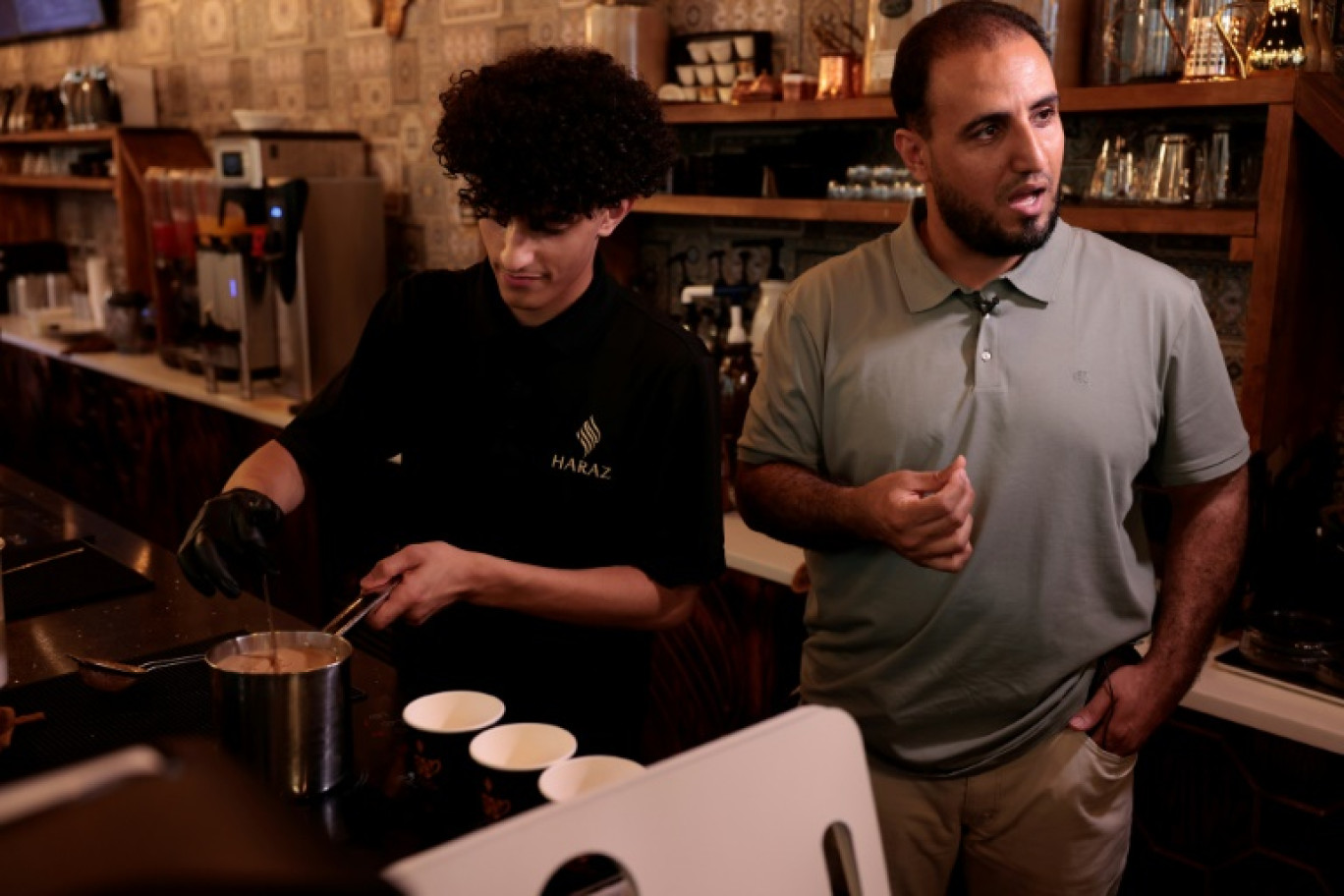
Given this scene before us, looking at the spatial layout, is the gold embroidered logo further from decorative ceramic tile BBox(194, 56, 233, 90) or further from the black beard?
decorative ceramic tile BBox(194, 56, 233, 90)

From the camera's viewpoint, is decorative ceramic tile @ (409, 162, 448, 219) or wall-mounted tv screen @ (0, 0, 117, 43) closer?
decorative ceramic tile @ (409, 162, 448, 219)

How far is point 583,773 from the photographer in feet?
3.76

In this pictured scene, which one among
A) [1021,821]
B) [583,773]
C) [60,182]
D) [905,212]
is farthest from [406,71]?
[583,773]

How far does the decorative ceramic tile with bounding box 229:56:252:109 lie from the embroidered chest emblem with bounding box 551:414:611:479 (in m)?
4.35

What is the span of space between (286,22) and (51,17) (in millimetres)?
2332

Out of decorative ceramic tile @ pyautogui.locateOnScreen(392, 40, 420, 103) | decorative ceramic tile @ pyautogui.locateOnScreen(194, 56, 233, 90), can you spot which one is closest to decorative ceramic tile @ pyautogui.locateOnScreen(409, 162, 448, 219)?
decorative ceramic tile @ pyautogui.locateOnScreen(392, 40, 420, 103)

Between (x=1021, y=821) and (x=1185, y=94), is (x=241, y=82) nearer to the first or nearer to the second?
(x=1185, y=94)

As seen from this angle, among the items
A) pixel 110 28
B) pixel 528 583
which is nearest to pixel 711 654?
pixel 528 583

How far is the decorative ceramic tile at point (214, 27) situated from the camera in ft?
18.2

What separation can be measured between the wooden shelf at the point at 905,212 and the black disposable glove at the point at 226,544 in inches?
52.3

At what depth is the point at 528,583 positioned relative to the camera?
1.62 meters

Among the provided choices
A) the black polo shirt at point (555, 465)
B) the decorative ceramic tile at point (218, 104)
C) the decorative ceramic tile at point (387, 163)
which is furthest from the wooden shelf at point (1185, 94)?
the decorative ceramic tile at point (218, 104)

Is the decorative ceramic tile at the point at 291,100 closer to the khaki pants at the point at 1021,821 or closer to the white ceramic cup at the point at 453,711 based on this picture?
the khaki pants at the point at 1021,821

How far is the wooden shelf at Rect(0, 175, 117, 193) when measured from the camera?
5695mm
